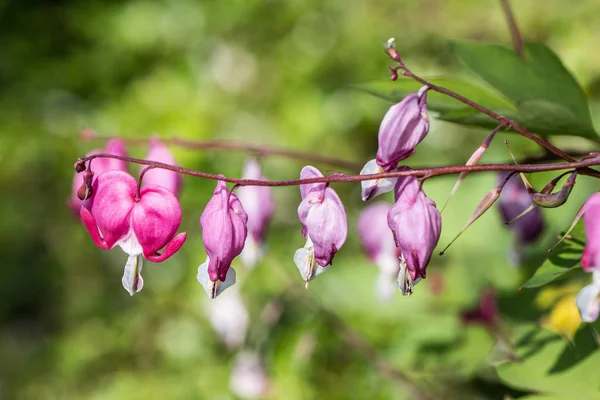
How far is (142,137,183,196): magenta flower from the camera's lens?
3.24 ft

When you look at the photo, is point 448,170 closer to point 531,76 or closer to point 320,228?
point 320,228

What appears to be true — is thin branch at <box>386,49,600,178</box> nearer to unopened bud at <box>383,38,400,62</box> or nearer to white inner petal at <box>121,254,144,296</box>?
unopened bud at <box>383,38,400,62</box>

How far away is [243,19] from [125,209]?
2450 mm

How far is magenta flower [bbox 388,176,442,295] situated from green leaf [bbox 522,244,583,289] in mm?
98

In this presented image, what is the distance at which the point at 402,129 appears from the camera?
25.8 inches

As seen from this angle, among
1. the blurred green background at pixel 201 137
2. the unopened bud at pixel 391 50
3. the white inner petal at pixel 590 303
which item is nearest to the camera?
the white inner petal at pixel 590 303

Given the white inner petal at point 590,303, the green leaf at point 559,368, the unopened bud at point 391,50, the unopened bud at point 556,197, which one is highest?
the unopened bud at point 391,50

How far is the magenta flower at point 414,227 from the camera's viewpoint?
2.02 ft

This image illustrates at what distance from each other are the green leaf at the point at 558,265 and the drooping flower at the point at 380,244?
459 millimetres

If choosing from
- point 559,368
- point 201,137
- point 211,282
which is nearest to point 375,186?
point 211,282

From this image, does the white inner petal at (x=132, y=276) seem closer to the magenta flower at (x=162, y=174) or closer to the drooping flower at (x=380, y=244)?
the magenta flower at (x=162, y=174)

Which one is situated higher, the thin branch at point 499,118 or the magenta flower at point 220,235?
the thin branch at point 499,118

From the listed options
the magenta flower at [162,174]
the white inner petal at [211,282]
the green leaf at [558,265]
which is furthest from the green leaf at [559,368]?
the magenta flower at [162,174]

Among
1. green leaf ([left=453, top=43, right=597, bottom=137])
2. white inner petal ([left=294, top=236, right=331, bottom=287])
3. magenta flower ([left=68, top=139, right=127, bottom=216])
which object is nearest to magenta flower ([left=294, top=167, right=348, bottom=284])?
white inner petal ([left=294, top=236, right=331, bottom=287])
